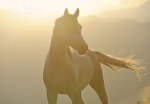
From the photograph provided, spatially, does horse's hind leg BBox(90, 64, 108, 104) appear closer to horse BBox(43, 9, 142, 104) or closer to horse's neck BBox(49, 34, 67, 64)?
horse BBox(43, 9, 142, 104)

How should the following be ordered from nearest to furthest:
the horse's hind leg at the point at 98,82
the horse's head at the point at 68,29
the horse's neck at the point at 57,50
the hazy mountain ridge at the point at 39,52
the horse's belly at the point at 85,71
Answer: the horse's head at the point at 68,29, the horse's neck at the point at 57,50, the horse's belly at the point at 85,71, the horse's hind leg at the point at 98,82, the hazy mountain ridge at the point at 39,52

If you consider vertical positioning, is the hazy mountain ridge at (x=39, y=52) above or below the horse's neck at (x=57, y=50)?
below

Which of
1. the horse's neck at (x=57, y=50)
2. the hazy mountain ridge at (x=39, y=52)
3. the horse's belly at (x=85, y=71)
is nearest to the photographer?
the horse's neck at (x=57, y=50)

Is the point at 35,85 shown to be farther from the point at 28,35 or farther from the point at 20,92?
the point at 28,35

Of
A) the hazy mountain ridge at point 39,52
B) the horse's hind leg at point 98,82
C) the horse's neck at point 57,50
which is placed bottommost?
the hazy mountain ridge at point 39,52

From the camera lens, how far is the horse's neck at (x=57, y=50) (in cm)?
809

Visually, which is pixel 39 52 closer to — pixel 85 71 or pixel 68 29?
pixel 85 71

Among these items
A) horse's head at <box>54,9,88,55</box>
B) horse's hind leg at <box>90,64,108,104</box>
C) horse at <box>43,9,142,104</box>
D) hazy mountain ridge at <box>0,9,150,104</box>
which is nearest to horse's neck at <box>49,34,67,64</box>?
horse at <box>43,9,142,104</box>

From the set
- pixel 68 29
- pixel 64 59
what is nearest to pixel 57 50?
pixel 64 59

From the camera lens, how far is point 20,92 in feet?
372

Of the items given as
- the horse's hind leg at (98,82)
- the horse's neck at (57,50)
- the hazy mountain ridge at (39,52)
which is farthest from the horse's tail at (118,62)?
the hazy mountain ridge at (39,52)

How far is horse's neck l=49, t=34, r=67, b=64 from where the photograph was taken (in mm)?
8095

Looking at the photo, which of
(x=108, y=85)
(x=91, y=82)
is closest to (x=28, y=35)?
(x=108, y=85)

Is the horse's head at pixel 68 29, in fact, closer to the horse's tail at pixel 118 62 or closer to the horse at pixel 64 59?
the horse at pixel 64 59
